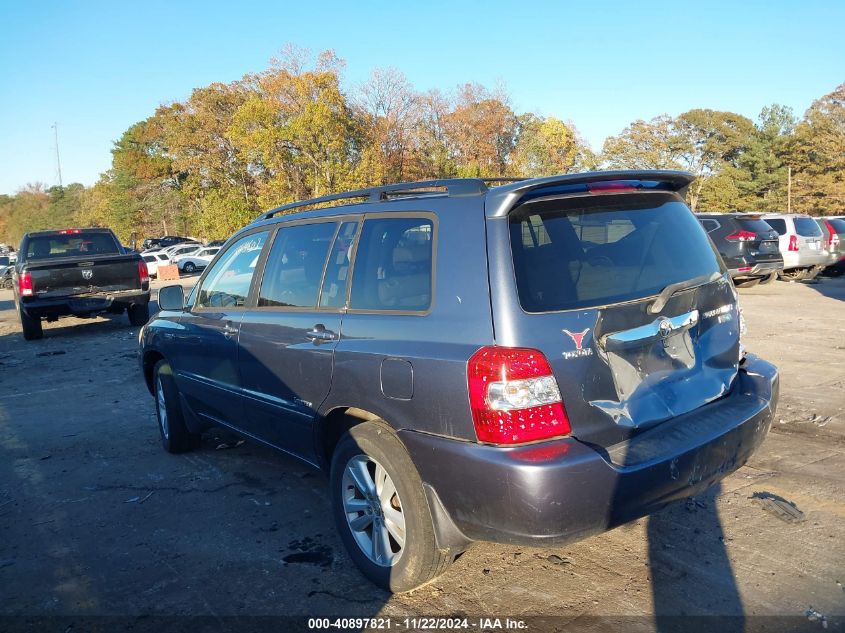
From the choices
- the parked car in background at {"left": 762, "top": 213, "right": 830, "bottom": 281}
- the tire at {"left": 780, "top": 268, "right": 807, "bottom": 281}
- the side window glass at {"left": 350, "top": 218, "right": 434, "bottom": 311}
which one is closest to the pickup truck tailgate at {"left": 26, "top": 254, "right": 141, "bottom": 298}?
the side window glass at {"left": 350, "top": 218, "right": 434, "bottom": 311}

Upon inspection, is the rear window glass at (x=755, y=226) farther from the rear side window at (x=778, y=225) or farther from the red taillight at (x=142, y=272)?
the red taillight at (x=142, y=272)

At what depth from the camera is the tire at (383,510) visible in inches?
118

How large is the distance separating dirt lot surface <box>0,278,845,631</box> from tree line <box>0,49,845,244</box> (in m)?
30.8

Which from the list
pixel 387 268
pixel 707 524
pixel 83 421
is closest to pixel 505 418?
pixel 387 268

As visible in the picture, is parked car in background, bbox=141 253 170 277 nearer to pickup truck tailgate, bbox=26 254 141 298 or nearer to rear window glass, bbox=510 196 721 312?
pickup truck tailgate, bbox=26 254 141 298

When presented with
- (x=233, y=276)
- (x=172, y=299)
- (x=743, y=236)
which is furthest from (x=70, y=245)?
(x=743, y=236)

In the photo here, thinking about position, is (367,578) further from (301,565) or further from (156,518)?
(156,518)

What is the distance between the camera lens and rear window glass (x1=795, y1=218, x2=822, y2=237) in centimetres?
1677

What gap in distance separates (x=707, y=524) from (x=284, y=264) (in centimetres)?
291

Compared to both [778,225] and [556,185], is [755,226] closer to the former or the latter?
[778,225]

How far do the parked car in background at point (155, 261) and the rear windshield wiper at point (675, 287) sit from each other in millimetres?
36642

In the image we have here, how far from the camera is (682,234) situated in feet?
11.6

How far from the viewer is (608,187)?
3.24m

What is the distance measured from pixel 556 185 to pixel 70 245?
12.8 m
